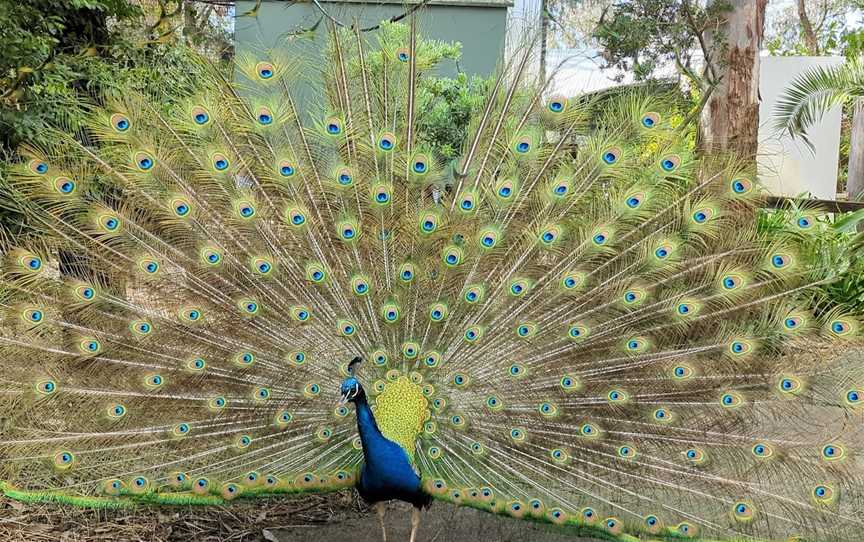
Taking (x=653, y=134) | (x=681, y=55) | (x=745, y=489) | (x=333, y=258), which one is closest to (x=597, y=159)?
(x=653, y=134)

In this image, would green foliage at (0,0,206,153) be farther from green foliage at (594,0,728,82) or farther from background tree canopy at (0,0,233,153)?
green foliage at (594,0,728,82)

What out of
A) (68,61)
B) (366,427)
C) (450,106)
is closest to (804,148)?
(450,106)

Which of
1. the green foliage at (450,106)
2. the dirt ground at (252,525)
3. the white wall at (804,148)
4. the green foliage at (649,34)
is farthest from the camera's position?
the white wall at (804,148)

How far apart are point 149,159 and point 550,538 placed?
2.68m

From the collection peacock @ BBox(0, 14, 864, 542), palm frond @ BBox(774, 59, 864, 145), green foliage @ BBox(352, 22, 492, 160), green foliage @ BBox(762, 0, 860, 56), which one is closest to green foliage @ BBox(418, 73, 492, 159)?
green foliage @ BBox(352, 22, 492, 160)

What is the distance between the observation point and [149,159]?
354cm

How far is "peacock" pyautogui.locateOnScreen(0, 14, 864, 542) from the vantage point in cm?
340

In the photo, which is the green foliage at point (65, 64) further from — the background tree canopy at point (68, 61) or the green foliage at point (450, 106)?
the green foliage at point (450, 106)

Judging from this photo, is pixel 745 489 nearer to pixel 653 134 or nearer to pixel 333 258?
pixel 653 134

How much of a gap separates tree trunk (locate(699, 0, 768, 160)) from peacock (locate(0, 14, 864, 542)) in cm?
271

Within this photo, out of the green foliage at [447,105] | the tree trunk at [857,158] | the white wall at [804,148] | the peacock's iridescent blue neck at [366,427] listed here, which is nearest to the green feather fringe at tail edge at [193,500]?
the peacock's iridescent blue neck at [366,427]

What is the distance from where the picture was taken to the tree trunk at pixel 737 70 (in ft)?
20.1

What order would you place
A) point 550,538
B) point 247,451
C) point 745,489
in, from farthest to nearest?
1. point 550,538
2. point 247,451
3. point 745,489

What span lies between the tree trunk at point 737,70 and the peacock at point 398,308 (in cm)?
271
